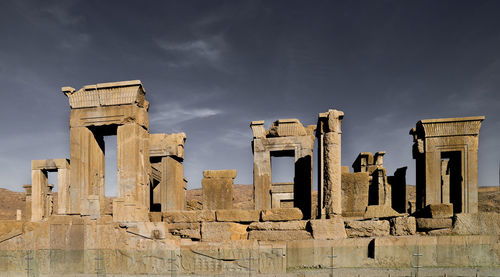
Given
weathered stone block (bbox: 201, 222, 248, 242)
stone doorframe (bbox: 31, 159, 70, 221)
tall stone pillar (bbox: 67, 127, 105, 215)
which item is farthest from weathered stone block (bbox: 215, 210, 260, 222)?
stone doorframe (bbox: 31, 159, 70, 221)

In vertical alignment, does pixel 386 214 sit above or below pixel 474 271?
above

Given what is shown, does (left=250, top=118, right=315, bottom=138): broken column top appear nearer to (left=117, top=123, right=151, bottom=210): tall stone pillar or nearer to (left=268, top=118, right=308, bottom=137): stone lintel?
(left=268, top=118, right=308, bottom=137): stone lintel

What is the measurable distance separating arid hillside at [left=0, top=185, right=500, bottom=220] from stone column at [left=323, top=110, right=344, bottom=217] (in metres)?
8.55

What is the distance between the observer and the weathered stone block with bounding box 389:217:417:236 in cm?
757

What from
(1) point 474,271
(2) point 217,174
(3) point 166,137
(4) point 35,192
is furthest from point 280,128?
(4) point 35,192

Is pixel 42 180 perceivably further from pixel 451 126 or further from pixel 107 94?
pixel 451 126

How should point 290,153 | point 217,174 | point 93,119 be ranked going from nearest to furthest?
1. point 93,119
2. point 217,174
3. point 290,153

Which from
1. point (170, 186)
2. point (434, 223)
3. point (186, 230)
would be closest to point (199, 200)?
point (170, 186)

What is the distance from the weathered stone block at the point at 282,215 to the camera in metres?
8.48

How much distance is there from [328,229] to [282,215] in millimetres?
1256

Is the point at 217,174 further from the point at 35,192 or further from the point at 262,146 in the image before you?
the point at 35,192

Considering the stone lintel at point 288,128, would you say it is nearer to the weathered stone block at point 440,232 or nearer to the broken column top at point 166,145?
the broken column top at point 166,145

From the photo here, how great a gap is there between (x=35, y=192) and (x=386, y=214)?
15659 millimetres

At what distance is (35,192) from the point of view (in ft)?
53.6
